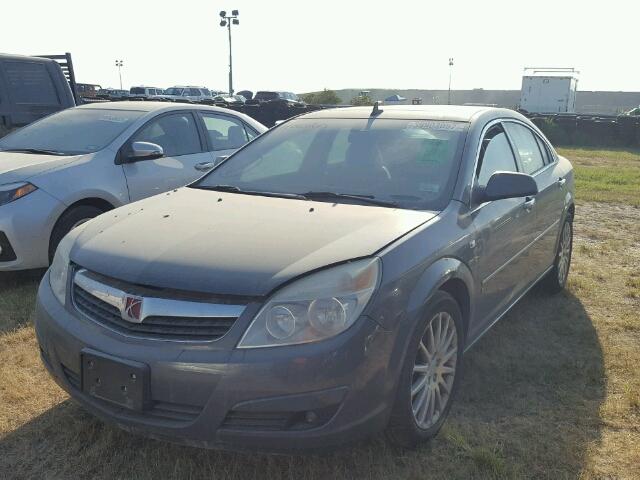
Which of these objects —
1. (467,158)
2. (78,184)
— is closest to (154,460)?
(467,158)

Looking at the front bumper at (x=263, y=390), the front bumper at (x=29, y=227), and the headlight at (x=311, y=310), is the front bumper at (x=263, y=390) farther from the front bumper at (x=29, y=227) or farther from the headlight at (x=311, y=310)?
the front bumper at (x=29, y=227)

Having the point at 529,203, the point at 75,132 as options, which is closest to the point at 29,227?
the point at 75,132

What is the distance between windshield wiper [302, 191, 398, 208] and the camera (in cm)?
311

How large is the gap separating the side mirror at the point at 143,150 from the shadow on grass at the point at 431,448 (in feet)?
8.72

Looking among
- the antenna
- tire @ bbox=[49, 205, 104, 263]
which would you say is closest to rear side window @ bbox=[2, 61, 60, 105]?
tire @ bbox=[49, 205, 104, 263]

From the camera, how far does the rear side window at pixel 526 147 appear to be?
13.7 feet

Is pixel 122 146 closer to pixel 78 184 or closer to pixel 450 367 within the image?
pixel 78 184

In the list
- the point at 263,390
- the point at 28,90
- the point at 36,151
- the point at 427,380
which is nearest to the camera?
the point at 263,390

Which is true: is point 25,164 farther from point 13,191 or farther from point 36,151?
point 36,151

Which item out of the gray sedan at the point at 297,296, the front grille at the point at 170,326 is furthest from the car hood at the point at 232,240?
the front grille at the point at 170,326

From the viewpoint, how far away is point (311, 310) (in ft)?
7.45

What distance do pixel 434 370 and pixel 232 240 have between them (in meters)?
1.11

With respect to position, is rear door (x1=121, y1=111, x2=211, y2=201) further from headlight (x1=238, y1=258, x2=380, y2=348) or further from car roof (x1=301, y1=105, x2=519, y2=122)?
headlight (x1=238, y1=258, x2=380, y2=348)

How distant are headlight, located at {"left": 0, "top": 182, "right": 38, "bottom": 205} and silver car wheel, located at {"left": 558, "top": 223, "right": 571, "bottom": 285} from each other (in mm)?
4218
